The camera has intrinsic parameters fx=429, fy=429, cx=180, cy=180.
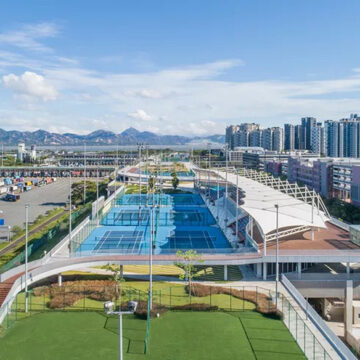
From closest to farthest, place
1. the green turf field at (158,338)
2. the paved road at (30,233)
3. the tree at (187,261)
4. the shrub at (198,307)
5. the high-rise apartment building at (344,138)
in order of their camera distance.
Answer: the green turf field at (158,338) → the shrub at (198,307) → the tree at (187,261) → the paved road at (30,233) → the high-rise apartment building at (344,138)

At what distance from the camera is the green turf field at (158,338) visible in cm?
1628

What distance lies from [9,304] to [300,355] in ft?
43.2

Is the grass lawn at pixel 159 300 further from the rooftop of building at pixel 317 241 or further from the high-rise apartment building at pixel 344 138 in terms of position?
the high-rise apartment building at pixel 344 138

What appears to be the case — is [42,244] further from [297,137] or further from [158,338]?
[297,137]

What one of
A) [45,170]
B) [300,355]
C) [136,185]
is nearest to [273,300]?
[300,355]

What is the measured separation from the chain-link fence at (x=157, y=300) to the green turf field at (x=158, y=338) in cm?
53

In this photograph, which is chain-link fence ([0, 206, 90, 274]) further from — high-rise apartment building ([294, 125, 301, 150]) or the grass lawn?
high-rise apartment building ([294, 125, 301, 150])

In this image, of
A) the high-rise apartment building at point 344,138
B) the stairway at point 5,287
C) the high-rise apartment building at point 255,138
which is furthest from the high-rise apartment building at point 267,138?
the stairway at point 5,287

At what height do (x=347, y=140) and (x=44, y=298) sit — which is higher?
(x=347, y=140)

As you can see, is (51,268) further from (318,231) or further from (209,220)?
(209,220)

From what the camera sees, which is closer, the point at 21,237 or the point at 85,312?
the point at 85,312

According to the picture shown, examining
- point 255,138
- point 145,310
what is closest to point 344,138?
point 255,138

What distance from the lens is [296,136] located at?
16088 centimetres

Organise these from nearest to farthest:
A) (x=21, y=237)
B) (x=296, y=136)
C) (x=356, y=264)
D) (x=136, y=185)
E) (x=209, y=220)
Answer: (x=356, y=264) < (x=21, y=237) < (x=209, y=220) < (x=136, y=185) < (x=296, y=136)
